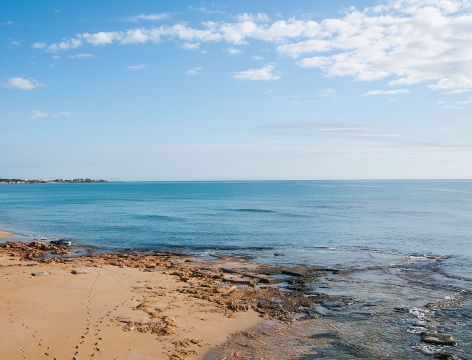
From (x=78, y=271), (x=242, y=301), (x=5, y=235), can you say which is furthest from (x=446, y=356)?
(x=5, y=235)

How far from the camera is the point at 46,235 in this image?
47688mm

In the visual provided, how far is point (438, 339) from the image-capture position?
1688 centimetres

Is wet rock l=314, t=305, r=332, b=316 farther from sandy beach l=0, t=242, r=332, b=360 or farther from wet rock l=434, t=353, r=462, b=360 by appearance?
wet rock l=434, t=353, r=462, b=360

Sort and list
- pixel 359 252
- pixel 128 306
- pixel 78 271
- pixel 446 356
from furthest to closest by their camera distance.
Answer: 1. pixel 359 252
2. pixel 78 271
3. pixel 128 306
4. pixel 446 356

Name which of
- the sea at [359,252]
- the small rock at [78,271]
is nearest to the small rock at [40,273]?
the small rock at [78,271]

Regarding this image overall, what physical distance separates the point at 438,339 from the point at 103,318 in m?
14.0

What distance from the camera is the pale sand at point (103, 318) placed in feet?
49.0

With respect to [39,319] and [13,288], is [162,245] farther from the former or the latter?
[39,319]

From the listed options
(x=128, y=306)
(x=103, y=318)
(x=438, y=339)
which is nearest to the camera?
(x=438, y=339)

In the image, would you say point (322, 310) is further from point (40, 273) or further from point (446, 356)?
point (40, 273)

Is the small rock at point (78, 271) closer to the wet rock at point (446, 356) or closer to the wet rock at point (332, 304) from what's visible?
the wet rock at point (332, 304)

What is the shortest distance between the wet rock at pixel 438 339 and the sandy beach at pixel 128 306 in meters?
5.82

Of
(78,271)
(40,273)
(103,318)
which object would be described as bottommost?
(103,318)

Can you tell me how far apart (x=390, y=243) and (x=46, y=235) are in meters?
37.8
